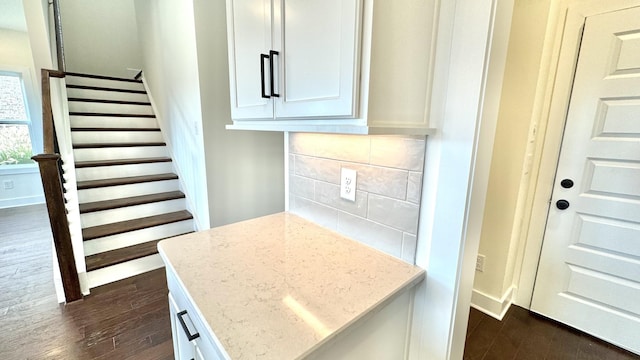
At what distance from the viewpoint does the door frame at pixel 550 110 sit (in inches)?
66.1

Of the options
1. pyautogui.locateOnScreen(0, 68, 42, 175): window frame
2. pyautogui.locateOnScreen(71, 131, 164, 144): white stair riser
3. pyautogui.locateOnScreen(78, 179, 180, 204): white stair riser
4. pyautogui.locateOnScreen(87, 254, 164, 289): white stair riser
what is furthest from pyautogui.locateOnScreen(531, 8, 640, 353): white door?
pyautogui.locateOnScreen(0, 68, 42, 175): window frame

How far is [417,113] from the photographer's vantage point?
80 cm

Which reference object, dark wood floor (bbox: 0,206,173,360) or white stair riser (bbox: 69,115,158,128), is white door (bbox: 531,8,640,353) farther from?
white stair riser (bbox: 69,115,158,128)

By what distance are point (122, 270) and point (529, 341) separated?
10.5 ft

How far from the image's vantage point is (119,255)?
8.25 ft

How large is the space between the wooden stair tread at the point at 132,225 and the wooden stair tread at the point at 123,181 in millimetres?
448

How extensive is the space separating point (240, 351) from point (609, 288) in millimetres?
2249

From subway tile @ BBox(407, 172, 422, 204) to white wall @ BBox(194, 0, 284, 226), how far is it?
2092 mm

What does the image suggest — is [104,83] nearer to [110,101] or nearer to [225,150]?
[110,101]

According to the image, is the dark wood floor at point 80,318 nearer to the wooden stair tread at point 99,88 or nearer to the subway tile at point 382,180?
the subway tile at point 382,180

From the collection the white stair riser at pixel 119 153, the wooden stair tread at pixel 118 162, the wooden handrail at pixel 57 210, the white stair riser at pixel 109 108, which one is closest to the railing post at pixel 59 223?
the wooden handrail at pixel 57 210

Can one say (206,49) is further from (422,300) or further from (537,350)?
(537,350)

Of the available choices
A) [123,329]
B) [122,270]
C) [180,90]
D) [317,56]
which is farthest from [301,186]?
[180,90]

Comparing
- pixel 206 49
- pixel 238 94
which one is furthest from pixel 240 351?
Result: pixel 206 49
